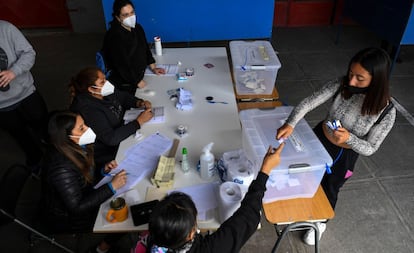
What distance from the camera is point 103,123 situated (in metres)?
2.14

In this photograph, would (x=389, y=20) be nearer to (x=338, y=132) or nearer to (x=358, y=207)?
(x=358, y=207)

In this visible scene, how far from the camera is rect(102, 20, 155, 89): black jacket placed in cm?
275

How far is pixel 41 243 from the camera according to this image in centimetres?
240

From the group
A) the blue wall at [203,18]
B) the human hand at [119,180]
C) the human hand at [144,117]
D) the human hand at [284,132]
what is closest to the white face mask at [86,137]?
the human hand at [119,180]

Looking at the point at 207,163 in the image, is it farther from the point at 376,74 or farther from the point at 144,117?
the point at 376,74

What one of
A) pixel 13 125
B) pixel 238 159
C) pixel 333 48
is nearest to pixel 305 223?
pixel 238 159

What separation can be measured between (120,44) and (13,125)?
1132 mm

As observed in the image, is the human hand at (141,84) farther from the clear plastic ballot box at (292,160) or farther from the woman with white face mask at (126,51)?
the clear plastic ballot box at (292,160)

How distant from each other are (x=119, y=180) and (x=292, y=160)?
3.27 ft

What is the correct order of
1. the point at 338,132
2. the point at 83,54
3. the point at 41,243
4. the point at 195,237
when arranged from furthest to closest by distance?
the point at 83,54, the point at 41,243, the point at 338,132, the point at 195,237

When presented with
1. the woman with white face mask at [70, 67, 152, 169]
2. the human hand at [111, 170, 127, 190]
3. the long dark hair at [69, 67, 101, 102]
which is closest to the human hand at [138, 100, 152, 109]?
the woman with white face mask at [70, 67, 152, 169]

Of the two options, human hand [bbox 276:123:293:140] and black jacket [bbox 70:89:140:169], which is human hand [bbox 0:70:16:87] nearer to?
black jacket [bbox 70:89:140:169]

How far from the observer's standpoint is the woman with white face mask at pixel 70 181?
167 cm

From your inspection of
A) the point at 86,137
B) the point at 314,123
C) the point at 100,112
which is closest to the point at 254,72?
the point at 314,123
